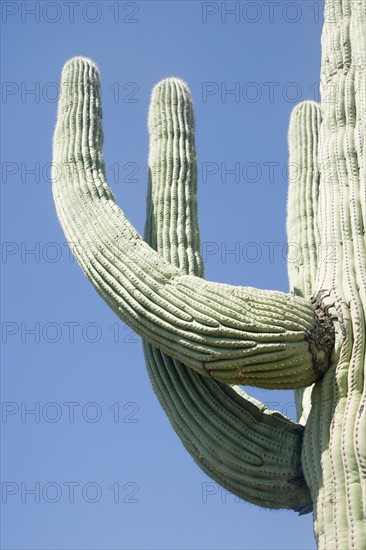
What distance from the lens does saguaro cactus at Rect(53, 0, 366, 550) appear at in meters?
6.32

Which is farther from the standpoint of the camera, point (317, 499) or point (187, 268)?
point (187, 268)

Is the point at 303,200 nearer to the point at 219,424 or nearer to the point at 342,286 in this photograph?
the point at 342,286

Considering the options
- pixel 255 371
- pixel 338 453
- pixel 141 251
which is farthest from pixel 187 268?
pixel 338 453

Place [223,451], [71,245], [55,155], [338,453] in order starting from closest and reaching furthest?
1. [338,453]
2. [223,451]
3. [71,245]
4. [55,155]

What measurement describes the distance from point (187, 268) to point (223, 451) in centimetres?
131

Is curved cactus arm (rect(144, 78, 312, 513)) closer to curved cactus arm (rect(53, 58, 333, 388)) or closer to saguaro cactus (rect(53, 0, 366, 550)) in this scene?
saguaro cactus (rect(53, 0, 366, 550))

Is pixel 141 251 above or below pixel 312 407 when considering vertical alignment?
above

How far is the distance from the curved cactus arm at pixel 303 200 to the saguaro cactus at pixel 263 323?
780 mm

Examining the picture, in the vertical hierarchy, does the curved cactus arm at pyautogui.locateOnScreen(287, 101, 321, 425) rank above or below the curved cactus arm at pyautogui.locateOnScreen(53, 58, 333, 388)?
above

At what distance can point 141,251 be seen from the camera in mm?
6969

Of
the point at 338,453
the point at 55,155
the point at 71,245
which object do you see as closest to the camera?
the point at 338,453

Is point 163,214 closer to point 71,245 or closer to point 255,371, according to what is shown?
point 71,245

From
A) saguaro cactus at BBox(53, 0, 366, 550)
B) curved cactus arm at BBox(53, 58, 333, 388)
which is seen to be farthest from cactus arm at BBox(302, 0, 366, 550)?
curved cactus arm at BBox(53, 58, 333, 388)

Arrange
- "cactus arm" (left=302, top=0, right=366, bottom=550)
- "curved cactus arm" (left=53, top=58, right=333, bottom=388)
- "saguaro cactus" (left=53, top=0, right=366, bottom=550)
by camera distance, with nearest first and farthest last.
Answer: "cactus arm" (left=302, top=0, right=366, bottom=550)
"saguaro cactus" (left=53, top=0, right=366, bottom=550)
"curved cactus arm" (left=53, top=58, right=333, bottom=388)
